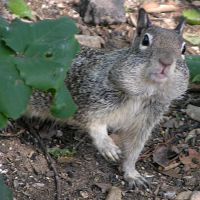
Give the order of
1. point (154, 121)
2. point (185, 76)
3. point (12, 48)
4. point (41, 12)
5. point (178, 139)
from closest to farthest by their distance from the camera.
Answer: point (12, 48) < point (185, 76) < point (154, 121) < point (178, 139) < point (41, 12)

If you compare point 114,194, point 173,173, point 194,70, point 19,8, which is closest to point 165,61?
point 114,194

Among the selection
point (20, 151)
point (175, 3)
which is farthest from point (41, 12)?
point (20, 151)

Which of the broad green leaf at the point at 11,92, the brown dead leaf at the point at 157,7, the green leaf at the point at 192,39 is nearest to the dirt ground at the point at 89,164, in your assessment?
the green leaf at the point at 192,39

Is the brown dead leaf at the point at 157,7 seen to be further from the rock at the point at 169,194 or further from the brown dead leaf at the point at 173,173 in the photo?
the rock at the point at 169,194

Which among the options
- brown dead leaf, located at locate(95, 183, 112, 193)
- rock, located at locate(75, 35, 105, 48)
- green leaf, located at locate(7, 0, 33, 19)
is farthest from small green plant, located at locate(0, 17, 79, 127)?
green leaf, located at locate(7, 0, 33, 19)

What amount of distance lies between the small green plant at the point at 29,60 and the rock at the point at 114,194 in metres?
1.87

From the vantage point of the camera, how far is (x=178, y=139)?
4.91 meters

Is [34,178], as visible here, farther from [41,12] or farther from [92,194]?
[41,12]

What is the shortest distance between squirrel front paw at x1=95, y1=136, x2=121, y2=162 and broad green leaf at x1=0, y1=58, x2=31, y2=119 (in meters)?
2.20

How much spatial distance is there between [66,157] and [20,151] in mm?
329

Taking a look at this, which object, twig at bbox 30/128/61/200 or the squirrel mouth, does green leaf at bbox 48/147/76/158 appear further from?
the squirrel mouth

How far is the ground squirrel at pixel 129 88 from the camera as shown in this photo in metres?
3.76

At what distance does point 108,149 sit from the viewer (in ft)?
14.9

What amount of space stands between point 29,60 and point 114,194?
203cm
